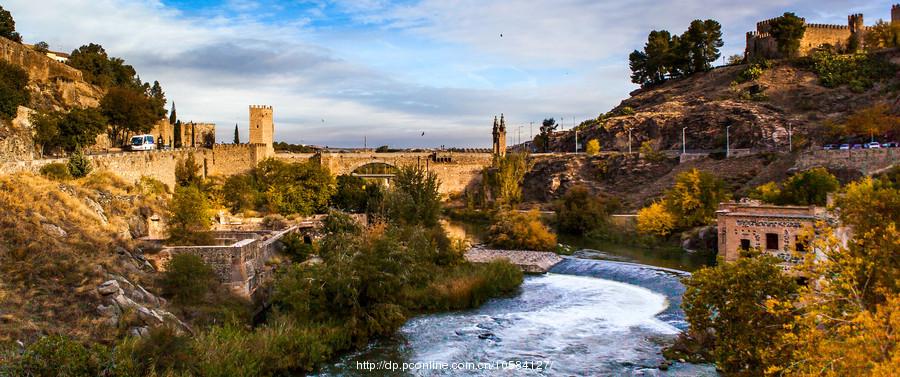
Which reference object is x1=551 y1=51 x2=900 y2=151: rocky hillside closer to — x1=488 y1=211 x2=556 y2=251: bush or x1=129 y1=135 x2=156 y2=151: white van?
x1=488 y1=211 x2=556 y2=251: bush

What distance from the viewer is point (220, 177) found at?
48906 millimetres

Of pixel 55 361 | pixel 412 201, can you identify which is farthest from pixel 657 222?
pixel 55 361

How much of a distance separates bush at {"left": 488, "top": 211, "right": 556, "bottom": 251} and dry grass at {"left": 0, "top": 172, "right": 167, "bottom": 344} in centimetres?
2240

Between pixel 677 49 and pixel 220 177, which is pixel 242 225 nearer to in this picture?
pixel 220 177

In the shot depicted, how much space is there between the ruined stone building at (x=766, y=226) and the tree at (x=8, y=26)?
51003mm

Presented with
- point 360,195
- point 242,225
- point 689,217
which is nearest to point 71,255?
point 242,225

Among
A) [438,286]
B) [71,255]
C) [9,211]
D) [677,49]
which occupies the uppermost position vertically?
[677,49]

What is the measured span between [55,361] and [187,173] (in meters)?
32.3

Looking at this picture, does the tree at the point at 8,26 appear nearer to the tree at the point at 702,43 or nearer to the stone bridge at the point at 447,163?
the stone bridge at the point at 447,163

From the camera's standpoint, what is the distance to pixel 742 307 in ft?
50.5

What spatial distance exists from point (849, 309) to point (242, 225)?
29.4 meters

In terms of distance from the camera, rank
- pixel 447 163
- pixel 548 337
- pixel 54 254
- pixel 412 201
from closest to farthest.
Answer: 1. pixel 54 254
2. pixel 548 337
3. pixel 412 201
4. pixel 447 163

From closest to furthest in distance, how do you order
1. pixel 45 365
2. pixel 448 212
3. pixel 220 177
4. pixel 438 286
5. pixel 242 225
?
pixel 45 365, pixel 438 286, pixel 242 225, pixel 220 177, pixel 448 212

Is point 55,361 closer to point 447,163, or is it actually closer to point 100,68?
point 100,68
